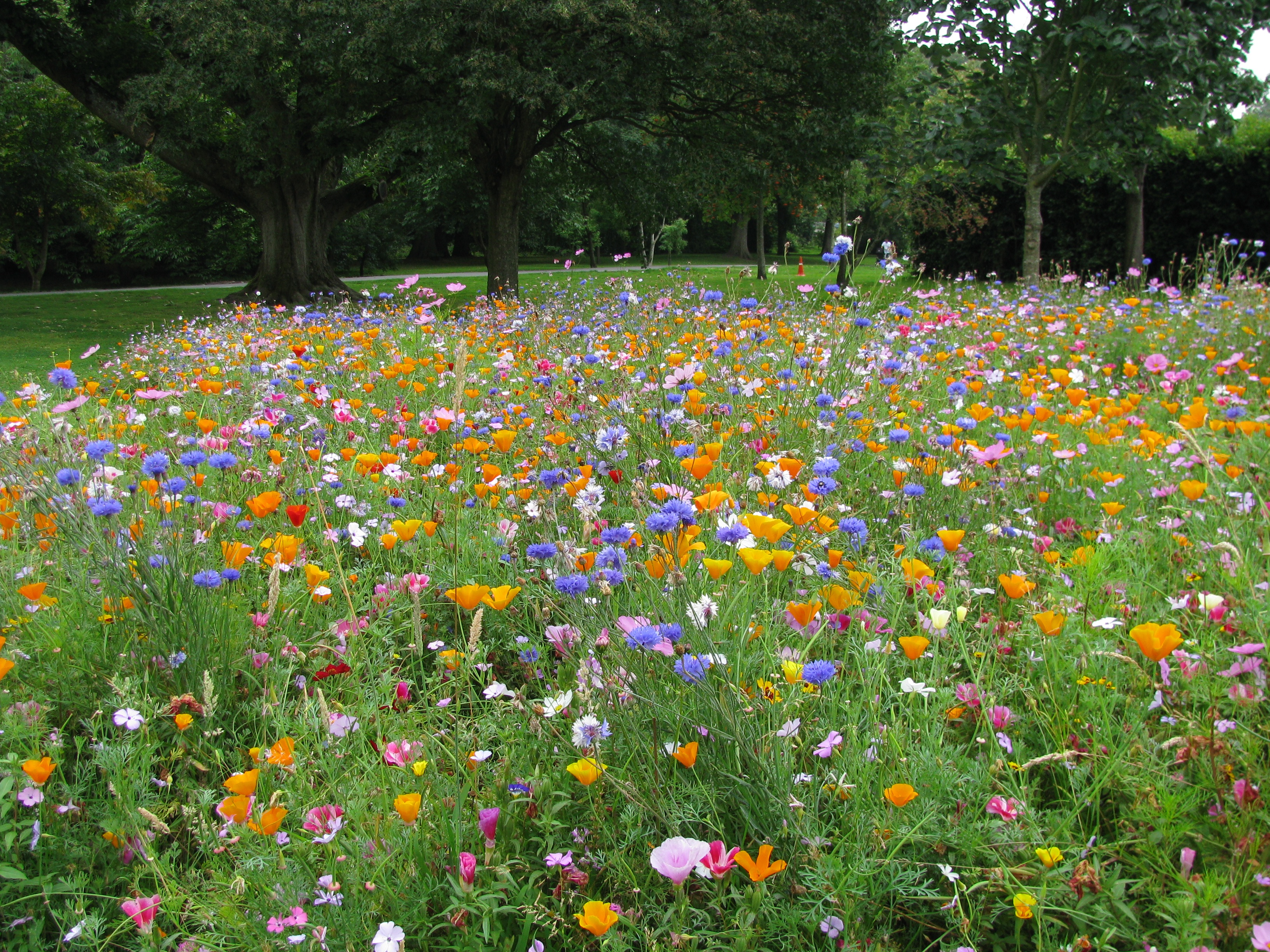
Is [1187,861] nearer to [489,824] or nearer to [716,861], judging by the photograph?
[716,861]

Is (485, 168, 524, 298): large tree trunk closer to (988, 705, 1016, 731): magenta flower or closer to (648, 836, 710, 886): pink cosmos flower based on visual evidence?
(988, 705, 1016, 731): magenta flower

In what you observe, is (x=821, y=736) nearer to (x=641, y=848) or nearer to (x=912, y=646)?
(x=912, y=646)

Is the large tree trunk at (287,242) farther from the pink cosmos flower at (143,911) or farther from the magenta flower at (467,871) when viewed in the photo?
the magenta flower at (467,871)

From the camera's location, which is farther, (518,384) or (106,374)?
(106,374)

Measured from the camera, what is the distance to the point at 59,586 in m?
2.16

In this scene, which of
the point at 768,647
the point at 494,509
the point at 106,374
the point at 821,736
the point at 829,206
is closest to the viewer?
the point at 821,736

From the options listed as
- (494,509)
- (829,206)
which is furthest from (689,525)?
(829,206)

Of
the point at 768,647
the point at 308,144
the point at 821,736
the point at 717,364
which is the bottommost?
the point at 821,736

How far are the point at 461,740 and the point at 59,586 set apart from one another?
134 cm

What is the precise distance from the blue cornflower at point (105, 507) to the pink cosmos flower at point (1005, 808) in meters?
1.88

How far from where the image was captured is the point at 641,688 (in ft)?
4.67

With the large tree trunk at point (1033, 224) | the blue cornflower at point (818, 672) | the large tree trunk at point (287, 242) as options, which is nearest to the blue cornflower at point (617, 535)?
the blue cornflower at point (818, 672)

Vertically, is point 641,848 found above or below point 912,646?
below

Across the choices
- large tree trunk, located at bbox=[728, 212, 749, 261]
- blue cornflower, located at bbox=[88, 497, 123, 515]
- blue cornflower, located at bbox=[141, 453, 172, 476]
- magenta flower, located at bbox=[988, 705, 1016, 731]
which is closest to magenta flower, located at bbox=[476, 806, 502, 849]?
magenta flower, located at bbox=[988, 705, 1016, 731]
